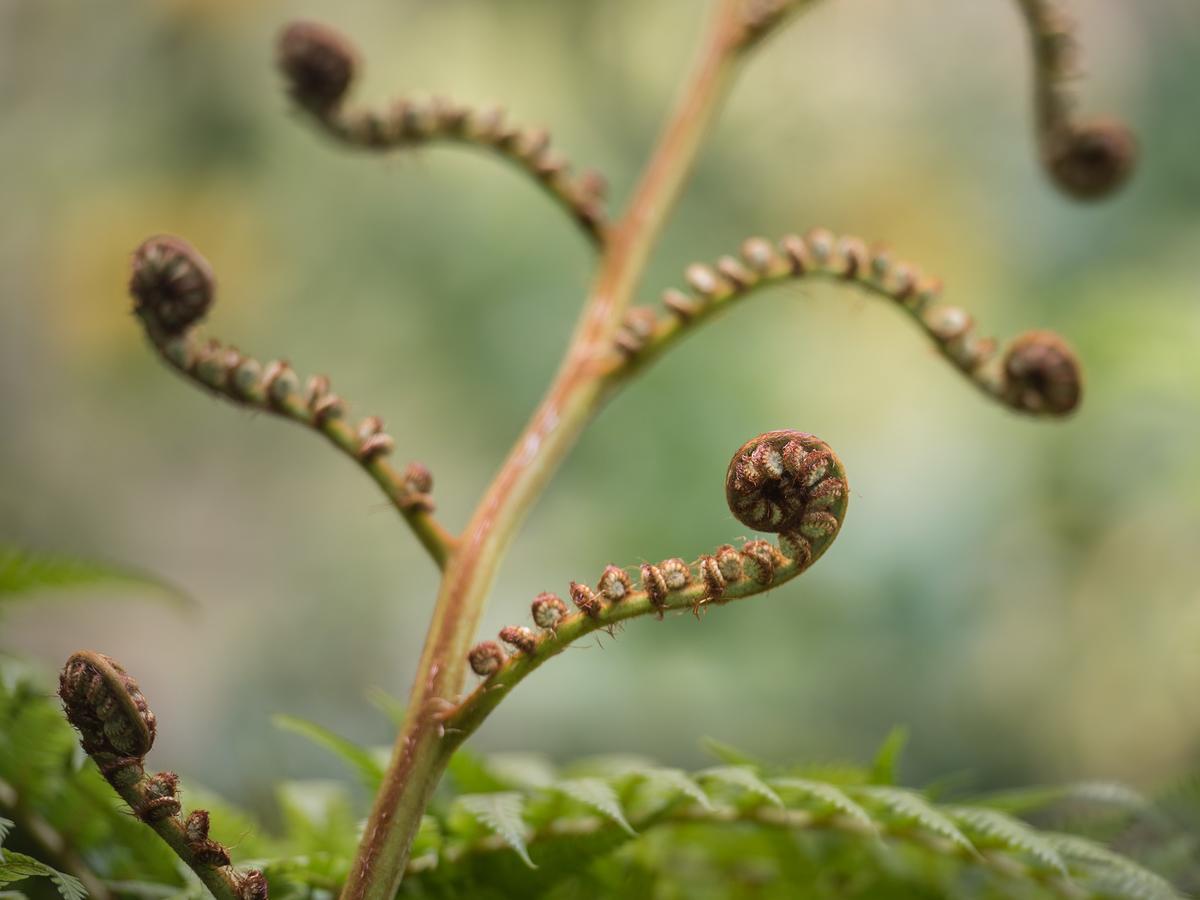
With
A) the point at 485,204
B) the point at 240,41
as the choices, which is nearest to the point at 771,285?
the point at 485,204

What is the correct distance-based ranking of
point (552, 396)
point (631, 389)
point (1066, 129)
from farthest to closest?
point (631, 389) < point (1066, 129) < point (552, 396)

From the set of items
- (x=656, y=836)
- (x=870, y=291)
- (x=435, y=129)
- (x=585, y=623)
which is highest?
(x=435, y=129)

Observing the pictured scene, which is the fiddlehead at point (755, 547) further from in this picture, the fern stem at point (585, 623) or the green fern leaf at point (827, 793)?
the green fern leaf at point (827, 793)

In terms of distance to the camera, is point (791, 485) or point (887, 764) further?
point (887, 764)

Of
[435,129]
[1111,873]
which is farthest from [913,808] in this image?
[435,129]

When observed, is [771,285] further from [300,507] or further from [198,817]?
[300,507]

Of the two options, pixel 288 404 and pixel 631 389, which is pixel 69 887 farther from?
pixel 631 389
